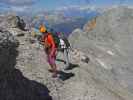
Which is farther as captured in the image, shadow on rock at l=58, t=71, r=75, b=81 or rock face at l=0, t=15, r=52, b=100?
shadow on rock at l=58, t=71, r=75, b=81

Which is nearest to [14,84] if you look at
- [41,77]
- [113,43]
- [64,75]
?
[41,77]

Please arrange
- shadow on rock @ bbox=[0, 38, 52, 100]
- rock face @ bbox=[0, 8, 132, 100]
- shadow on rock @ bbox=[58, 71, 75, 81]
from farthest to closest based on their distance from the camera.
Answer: shadow on rock @ bbox=[58, 71, 75, 81] < rock face @ bbox=[0, 8, 132, 100] < shadow on rock @ bbox=[0, 38, 52, 100]

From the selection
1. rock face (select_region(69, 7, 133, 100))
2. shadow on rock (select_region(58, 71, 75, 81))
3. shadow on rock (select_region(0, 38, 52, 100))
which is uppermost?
shadow on rock (select_region(0, 38, 52, 100))

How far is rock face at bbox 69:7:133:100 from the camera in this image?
4156cm

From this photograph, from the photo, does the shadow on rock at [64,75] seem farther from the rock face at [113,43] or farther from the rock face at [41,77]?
the rock face at [113,43]

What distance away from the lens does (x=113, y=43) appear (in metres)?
54.6

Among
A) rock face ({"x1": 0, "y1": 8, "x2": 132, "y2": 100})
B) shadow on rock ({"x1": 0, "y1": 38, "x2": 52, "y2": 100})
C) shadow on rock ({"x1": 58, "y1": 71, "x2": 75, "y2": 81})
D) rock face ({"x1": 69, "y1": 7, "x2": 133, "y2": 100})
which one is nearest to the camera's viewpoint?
shadow on rock ({"x1": 0, "y1": 38, "x2": 52, "y2": 100})

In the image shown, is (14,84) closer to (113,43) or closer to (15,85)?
(15,85)

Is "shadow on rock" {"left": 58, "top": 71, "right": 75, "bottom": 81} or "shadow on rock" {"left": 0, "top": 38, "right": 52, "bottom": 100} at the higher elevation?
"shadow on rock" {"left": 0, "top": 38, "right": 52, "bottom": 100}

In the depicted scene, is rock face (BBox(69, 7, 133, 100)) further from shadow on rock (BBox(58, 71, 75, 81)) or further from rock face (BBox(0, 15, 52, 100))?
rock face (BBox(0, 15, 52, 100))

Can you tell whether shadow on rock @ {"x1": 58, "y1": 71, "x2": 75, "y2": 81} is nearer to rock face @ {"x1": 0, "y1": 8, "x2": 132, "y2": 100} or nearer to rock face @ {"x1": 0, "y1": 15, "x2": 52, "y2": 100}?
rock face @ {"x1": 0, "y1": 8, "x2": 132, "y2": 100}

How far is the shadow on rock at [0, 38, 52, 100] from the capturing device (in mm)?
19000

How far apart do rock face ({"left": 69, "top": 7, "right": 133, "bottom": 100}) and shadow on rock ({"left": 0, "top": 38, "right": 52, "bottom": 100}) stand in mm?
15227

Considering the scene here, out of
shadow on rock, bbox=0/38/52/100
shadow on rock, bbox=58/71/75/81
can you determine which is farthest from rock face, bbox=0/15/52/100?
shadow on rock, bbox=58/71/75/81
